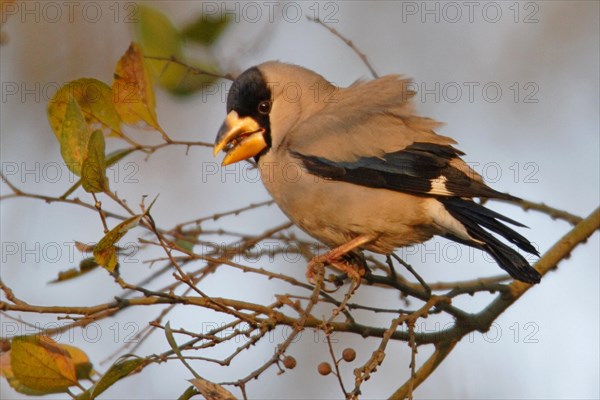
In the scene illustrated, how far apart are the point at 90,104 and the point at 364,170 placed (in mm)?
1269

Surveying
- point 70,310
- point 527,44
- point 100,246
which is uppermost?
point 527,44

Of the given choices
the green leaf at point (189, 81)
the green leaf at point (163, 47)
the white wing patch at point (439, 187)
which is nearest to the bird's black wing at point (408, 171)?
the white wing patch at point (439, 187)

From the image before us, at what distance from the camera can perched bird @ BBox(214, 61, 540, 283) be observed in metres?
3.73

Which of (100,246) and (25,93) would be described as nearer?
(100,246)

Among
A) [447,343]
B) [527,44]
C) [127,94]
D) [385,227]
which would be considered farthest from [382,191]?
[527,44]

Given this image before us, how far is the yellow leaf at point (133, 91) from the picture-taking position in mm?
3162

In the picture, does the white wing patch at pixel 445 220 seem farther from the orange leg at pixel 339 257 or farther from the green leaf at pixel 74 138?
the green leaf at pixel 74 138

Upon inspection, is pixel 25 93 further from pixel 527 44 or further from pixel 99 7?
pixel 527 44

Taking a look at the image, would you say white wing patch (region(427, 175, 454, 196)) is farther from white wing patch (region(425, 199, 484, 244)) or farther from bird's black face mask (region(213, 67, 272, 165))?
bird's black face mask (region(213, 67, 272, 165))

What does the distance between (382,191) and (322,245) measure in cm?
47

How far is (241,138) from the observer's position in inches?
162

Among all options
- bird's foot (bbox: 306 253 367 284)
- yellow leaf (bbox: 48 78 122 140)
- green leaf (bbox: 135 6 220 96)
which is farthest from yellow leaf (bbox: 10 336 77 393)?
green leaf (bbox: 135 6 220 96)

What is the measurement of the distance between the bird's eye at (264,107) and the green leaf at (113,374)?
5.92ft

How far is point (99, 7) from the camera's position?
702 cm
